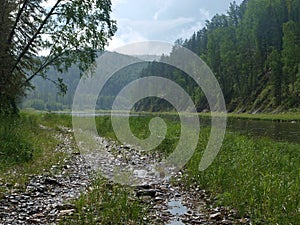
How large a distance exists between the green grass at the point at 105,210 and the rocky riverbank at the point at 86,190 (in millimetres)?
223

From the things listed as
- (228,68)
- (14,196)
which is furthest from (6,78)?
(228,68)

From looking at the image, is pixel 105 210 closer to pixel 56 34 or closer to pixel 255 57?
pixel 56 34

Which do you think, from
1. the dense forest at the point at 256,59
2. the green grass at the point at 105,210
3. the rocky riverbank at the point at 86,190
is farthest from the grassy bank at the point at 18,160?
the dense forest at the point at 256,59

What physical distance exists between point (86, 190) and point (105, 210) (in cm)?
242

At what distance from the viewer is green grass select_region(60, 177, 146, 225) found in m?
6.70

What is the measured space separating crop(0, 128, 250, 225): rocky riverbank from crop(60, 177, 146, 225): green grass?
22 centimetres

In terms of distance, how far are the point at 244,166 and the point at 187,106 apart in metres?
134

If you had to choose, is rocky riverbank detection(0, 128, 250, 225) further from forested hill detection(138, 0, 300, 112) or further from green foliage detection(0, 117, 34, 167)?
forested hill detection(138, 0, 300, 112)

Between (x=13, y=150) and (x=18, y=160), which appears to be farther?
(x=13, y=150)

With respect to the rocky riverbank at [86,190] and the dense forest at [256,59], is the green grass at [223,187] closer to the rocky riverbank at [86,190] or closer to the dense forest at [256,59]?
the rocky riverbank at [86,190]

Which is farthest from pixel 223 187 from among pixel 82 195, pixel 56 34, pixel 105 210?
pixel 56 34

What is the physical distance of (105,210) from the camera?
7.18 m

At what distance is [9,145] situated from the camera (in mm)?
12586

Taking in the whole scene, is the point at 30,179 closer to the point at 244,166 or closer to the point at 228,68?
the point at 244,166
